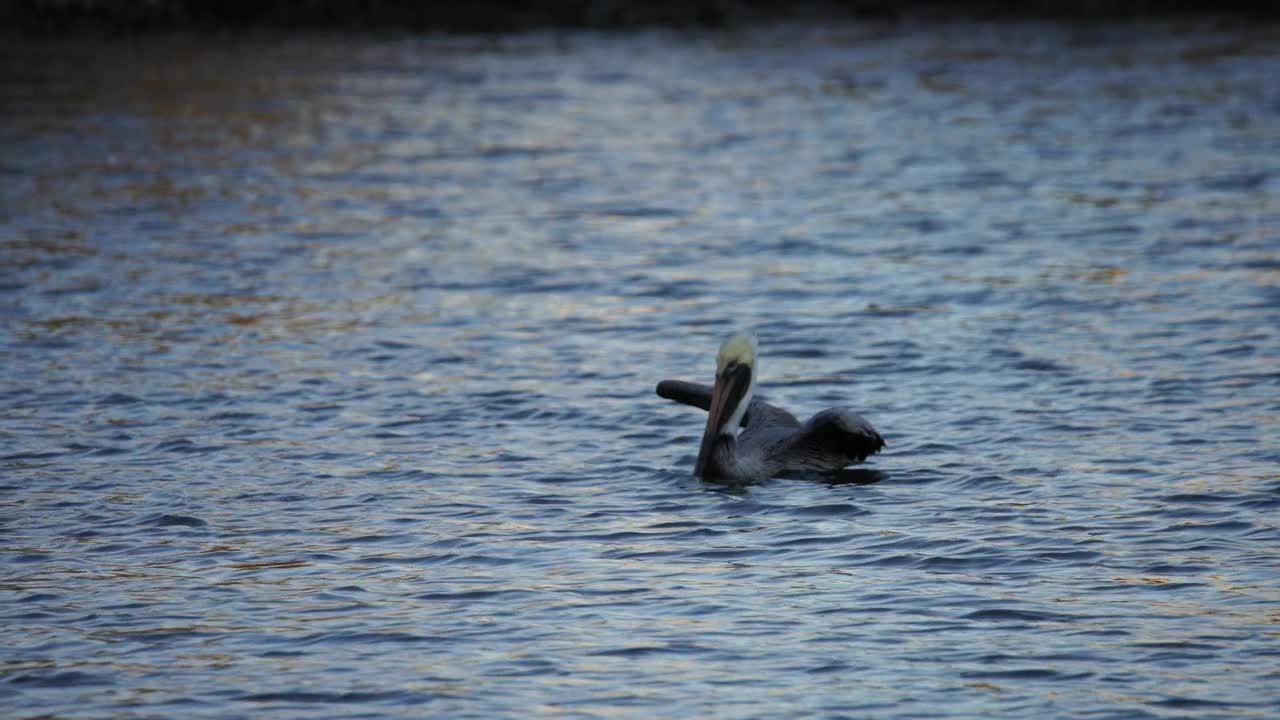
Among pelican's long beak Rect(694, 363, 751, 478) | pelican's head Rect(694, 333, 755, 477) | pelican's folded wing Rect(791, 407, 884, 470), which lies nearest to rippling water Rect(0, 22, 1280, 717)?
pelican's folded wing Rect(791, 407, 884, 470)

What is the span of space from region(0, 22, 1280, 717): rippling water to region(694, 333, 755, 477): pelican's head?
0.49 metres

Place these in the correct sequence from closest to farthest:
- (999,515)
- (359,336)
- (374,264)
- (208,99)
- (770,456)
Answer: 1. (999,515)
2. (770,456)
3. (359,336)
4. (374,264)
5. (208,99)

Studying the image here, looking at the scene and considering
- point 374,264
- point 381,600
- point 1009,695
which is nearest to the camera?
point 1009,695

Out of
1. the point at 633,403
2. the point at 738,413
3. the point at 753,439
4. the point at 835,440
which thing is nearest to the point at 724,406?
the point at 738,413

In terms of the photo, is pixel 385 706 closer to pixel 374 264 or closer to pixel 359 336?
pixel 359 336

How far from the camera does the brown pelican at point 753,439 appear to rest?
12570 mm

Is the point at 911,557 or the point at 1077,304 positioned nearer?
the point at 911,557

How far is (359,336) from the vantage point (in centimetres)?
1750

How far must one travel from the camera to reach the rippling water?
9.60 meters

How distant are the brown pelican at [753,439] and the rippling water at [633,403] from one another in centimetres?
19

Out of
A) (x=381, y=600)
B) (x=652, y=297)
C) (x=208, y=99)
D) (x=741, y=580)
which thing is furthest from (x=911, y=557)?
(x=208, y=99)

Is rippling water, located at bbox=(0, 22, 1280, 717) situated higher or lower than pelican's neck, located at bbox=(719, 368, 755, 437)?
lower

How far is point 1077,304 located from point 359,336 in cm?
619

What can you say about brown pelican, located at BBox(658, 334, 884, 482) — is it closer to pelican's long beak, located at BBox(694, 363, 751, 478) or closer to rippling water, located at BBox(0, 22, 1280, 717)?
pelican's long beak, located at BBox(694, 363, 751, 478)
